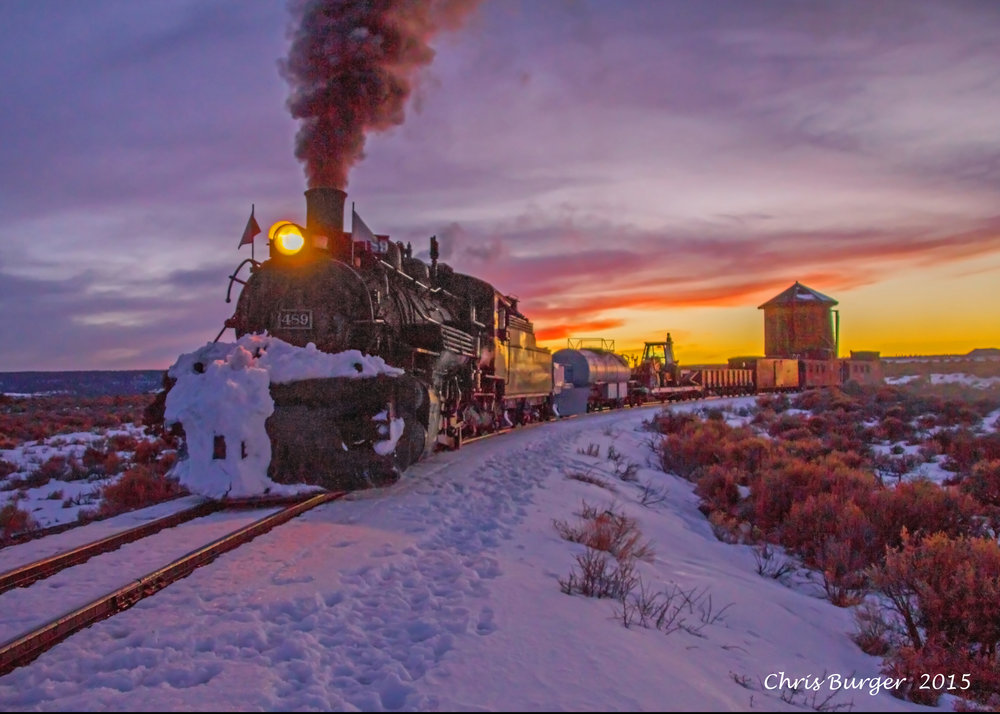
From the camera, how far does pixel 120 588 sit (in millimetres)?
Result: 4480

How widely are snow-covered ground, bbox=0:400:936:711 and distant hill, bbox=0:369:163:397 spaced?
81037 mm

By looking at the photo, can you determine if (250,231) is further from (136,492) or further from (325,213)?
(136,492)

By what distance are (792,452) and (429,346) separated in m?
10.9

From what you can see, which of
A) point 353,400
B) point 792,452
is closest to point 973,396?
point 792,452

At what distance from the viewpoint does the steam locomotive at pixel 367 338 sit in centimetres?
768

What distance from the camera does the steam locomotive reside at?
7676 mm

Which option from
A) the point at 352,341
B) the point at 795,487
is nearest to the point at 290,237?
the point at 352,341

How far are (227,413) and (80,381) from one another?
9483cm

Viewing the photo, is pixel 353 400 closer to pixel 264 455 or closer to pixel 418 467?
pixel 264 455

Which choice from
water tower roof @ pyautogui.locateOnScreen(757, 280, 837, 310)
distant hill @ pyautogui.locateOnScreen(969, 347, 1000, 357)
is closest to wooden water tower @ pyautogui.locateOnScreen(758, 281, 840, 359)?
water tower roof @ pyautogui.locateOnScreen(757, 280, 837, 310)

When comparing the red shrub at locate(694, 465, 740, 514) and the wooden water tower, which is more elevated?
the wooden water tower

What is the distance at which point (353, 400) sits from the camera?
7887mm

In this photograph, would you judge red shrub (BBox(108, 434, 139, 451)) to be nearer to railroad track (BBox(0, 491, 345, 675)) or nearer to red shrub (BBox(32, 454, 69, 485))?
red shrub (BBox(32, 454, 69, 485))

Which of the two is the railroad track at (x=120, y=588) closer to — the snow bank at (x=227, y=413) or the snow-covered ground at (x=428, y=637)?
the snow-covered ground at (x=428, y=637)
